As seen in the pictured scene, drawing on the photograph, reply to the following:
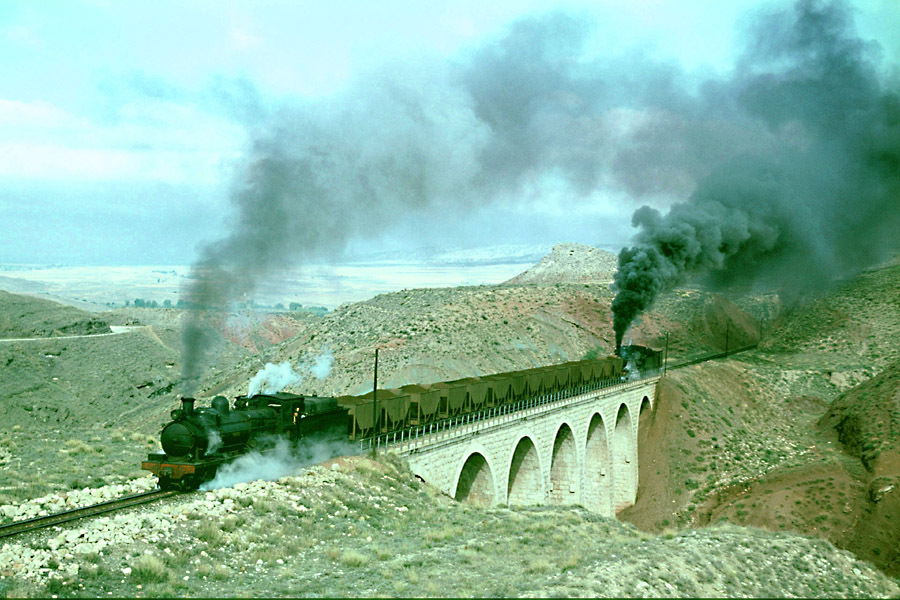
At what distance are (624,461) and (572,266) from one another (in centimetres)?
11841

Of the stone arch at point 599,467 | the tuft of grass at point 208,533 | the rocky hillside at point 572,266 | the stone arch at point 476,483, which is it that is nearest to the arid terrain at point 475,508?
the tuft of grass at point 208,533

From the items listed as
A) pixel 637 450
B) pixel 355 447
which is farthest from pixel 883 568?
pixel 355 447

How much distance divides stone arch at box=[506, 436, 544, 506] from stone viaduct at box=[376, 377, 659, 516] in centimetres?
5

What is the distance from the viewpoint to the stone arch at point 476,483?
3212 centimetres

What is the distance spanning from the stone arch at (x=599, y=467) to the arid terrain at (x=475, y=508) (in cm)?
237

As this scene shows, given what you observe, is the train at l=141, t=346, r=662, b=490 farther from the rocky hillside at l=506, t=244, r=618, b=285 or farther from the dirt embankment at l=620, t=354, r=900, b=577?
the rocky hillside at l=506, t=244, r=618, b=285

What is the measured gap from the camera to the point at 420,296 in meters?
83.9

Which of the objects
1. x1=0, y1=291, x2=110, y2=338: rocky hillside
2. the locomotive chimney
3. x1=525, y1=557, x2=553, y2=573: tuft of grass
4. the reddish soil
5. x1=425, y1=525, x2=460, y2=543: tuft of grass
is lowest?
the reddish soil

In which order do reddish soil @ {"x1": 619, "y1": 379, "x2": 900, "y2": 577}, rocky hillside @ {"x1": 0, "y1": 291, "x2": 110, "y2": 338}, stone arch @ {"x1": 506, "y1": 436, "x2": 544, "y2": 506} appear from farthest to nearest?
rocky hillside @ {"x1": 0, "y1": 291, "x2": 110, "y2": 338}
reddish soil @ {"x1": 619, "y1": 379, "x2": 900, "y2": 577}
stone arch @ {"x1": 506, "y1": 436, "x2": 544, "y2": 506}

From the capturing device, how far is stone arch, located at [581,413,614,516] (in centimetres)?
4809

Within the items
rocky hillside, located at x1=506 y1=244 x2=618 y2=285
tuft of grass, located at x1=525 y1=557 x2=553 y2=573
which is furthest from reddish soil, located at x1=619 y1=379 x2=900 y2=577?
rocky hillside, located at x1=506 y1=244 x2=618 y2=285

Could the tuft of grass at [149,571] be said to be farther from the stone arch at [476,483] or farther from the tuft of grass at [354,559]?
the stone arch at [476,483]

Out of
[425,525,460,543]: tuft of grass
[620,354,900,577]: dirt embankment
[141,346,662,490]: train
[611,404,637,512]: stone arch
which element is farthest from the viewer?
[611,404,637,512]: stone arch

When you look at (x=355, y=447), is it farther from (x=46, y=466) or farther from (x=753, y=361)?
(x=753, y=361)
